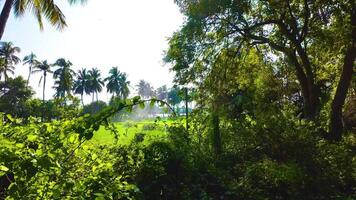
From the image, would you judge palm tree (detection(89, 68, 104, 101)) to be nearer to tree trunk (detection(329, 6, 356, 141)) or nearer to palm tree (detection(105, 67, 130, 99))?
palm tree (detection(105, 67, 130, 99))

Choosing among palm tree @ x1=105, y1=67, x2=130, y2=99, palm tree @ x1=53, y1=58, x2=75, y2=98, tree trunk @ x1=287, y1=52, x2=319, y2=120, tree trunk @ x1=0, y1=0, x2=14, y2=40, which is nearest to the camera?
tree trunk @ x1=287, y1=52, x2=319, y2=120

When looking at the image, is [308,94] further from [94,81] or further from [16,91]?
[94,81]

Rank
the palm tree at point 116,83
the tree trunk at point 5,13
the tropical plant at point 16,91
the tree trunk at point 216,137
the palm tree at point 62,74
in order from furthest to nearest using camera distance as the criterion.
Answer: the palm tree at point 116,83 < the palm tree at point 62,74 < the tropical plant at point 16,91 < the tree trunk at point 5,13 < the tree trunk at point 216,137

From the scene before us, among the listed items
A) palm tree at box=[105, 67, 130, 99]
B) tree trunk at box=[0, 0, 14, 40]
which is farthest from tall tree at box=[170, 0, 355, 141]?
palm tree at box=[105, 67, 130, 99]

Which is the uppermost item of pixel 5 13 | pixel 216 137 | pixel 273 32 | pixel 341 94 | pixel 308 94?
pixel 5 13

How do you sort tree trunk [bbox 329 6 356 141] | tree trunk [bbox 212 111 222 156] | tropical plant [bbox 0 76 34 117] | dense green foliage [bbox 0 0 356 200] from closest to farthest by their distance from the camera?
dense green foliage [bbox 0 0 356 200], tree trunk [bbox 212 111 222 156], tree trunk [bbox 329 6 356 141], tropical plant [bbox 0 76 34 117]

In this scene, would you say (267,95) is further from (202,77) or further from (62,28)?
(62,28)

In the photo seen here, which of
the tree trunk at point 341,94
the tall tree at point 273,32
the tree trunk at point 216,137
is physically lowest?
the tree trunk at point 216,137

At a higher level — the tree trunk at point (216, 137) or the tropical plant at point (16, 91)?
the tropical plant at point (16, 91)

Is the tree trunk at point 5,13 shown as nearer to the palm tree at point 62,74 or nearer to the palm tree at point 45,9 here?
the palm tree at point 45,9

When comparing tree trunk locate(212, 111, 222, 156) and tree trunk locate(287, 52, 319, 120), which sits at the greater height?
tree trunk locate(287, 52, 319, 120)

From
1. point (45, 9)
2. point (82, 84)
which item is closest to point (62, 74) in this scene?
point (82, 84)

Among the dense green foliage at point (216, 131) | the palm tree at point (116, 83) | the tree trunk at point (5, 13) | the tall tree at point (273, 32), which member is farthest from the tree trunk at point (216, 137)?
the palm tree at point (116, 83)

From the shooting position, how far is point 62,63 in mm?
78938
